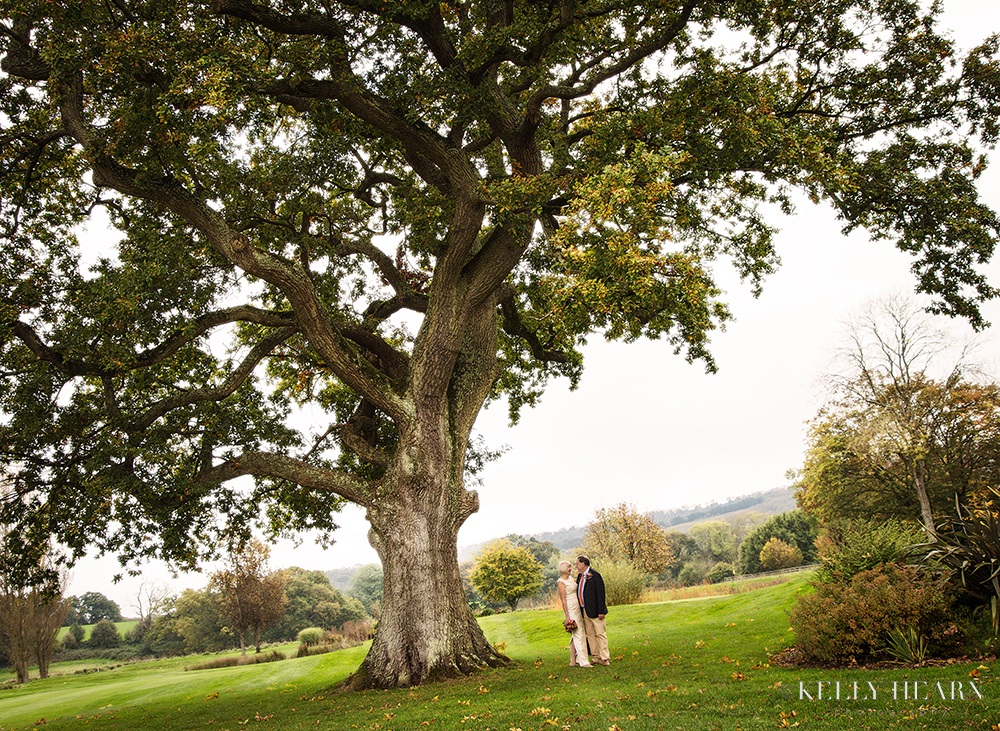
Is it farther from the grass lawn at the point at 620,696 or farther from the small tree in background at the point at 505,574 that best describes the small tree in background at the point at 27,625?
the small tree in background at the point at 505,574

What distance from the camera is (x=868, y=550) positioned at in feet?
28.9

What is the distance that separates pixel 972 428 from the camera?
2872 cm

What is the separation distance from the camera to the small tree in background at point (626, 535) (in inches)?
1791

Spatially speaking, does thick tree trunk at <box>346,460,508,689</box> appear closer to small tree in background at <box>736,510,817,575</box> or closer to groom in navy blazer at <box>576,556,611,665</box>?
groom in navy blazer at <box>576,556,611,665</box>

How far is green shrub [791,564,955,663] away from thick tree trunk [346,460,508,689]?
19.3 ft

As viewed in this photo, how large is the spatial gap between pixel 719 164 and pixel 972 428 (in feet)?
96.2

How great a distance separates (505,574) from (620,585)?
19806 mm

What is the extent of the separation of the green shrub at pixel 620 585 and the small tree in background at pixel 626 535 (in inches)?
826

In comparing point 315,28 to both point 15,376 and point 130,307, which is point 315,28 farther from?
point 15,376

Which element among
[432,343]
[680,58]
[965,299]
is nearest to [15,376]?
[432,343]

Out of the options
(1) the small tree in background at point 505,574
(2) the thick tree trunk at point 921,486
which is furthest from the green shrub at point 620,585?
(1) the small tree in background at point 505,574

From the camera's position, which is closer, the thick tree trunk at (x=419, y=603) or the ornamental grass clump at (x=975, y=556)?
the ornamental grass clump at (x=975, y=556)

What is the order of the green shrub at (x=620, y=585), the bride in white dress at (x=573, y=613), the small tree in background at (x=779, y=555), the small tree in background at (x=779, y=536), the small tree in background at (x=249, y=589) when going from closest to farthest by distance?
1. the bride in white dress at (x=573, y=613)
2. the green shrub at (x=620, y=585)
3. the small tree in background at (x=249, y=589)
4. the small tree in background at (x=779, y=555)
5. the small tree in background at (x=779, y=536)

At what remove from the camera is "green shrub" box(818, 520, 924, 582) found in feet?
28.3
